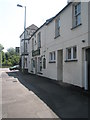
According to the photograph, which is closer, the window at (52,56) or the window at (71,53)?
the window at (71,53)

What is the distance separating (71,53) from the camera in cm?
1374

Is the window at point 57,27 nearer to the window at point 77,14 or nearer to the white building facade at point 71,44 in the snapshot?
the white building facade at point 71,44

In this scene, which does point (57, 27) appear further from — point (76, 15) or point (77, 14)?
point (77, 14)

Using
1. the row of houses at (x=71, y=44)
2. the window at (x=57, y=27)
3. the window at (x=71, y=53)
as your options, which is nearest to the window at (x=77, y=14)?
the row of houses at (x=71, y=44)

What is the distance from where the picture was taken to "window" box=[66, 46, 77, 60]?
13.4 metres

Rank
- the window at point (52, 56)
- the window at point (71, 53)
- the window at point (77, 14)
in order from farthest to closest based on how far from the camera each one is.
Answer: the window at point (52, 56) → the window at point (71, 53) → the window at point (77, 14)


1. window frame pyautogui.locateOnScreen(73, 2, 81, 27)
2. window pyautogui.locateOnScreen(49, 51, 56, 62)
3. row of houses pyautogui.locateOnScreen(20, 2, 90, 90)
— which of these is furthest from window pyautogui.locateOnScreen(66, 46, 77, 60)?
window pyautogui.locateOnScreen(49, 51, 56, 62)

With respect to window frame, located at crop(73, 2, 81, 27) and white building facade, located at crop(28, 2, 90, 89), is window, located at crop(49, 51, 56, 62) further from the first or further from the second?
window frame, located at crop(73, 2, 81, 27)

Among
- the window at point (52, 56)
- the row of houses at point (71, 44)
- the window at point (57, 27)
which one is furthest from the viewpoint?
the window at point (52, 56)

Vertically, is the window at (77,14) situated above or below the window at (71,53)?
above

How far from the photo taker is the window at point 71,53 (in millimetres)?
13359

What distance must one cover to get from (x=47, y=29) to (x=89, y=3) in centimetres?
970

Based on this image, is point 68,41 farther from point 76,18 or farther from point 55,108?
point 55,108

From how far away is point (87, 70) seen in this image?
11266 mm
